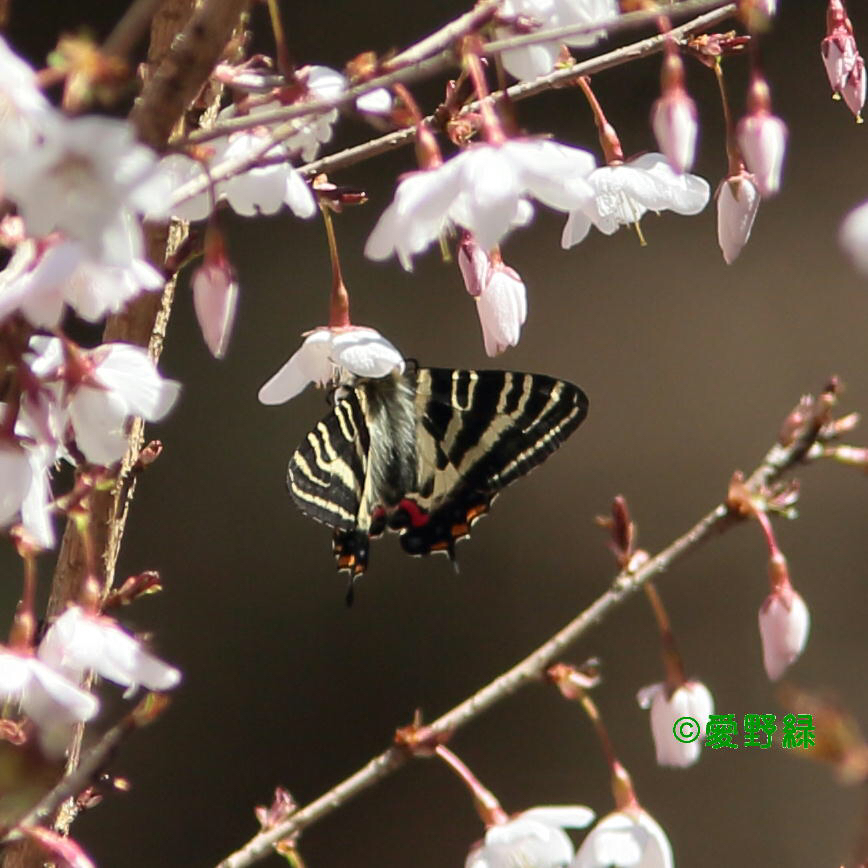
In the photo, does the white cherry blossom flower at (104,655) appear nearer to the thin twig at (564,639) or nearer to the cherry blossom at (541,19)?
the thin twig at (564,639)

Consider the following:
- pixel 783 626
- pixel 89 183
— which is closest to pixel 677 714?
pixel 783 626

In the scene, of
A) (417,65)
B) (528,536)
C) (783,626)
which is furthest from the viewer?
(528,536)

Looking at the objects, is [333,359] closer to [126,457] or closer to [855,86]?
[126,457]

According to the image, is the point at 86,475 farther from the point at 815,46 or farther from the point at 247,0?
the point at 815,46

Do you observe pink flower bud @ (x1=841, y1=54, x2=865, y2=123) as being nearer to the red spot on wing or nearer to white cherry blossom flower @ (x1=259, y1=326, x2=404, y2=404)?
white cherry blossom flower @ (x1=259, y1=326, x2=404, y2=404)

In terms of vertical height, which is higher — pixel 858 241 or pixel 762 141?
pixel 762 141

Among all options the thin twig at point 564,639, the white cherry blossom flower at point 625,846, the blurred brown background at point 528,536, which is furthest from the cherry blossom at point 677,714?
the blurred brown background at point 528,536
